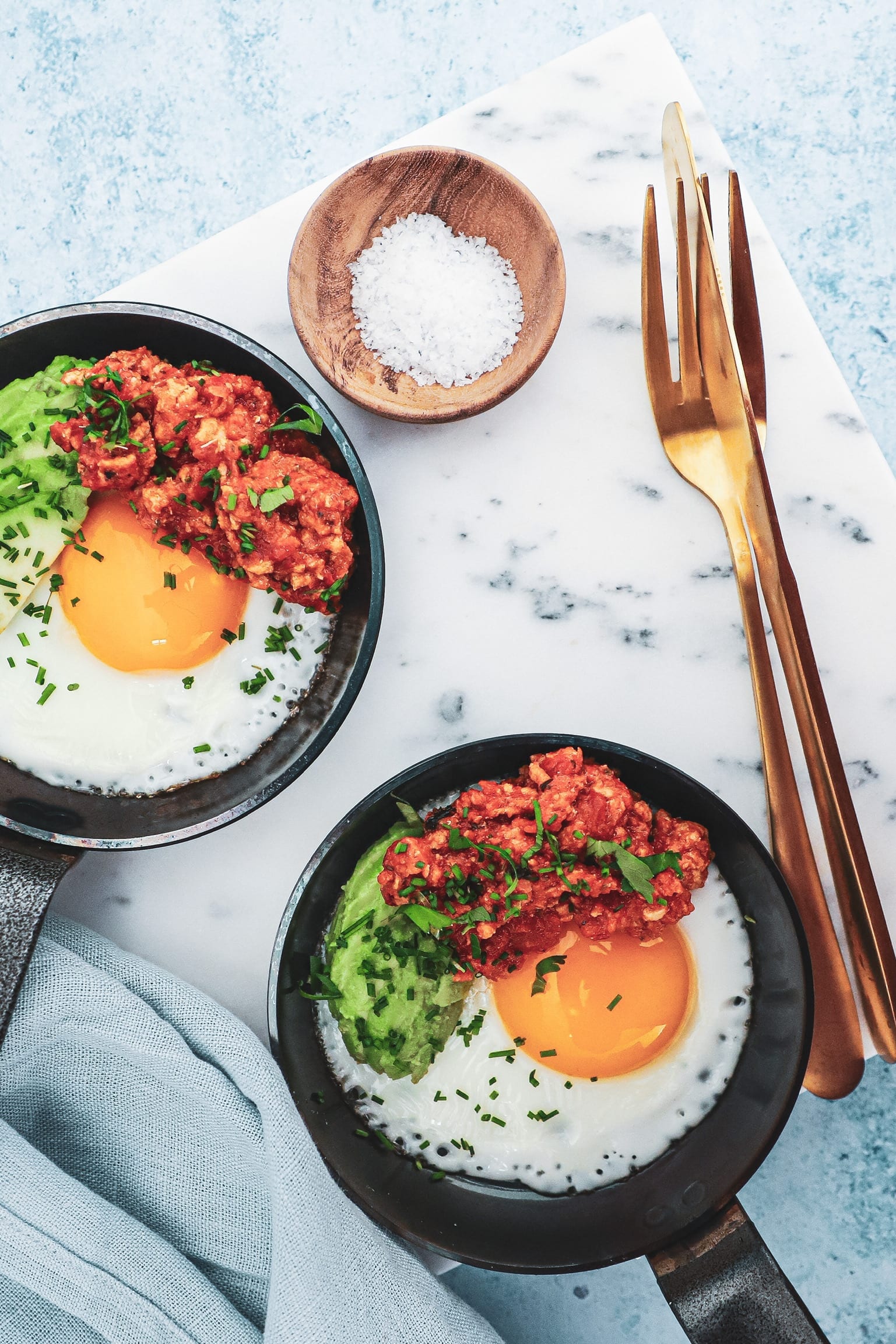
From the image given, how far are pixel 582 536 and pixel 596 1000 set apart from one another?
3.08 ft

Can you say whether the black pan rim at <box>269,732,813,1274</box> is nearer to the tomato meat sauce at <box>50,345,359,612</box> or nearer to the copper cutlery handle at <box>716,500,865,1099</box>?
the copper cutlery handle at <box>716,500,865,1099</box>

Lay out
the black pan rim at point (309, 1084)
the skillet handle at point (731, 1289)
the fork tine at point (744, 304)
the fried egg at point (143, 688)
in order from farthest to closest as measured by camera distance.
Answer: the fried egg at point (143, 688) → the fork tine at point (744, 304) → the black pan rim at point (309, 1084) → the skillet handle at point (731, 1289)

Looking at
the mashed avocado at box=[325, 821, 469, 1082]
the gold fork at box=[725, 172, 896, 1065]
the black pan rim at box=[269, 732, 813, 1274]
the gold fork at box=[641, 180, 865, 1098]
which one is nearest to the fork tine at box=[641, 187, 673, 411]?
the gold fork at box=[641, 180, 865, 1098]

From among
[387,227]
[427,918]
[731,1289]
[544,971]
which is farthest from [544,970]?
[387,227]

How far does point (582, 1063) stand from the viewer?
75.7 inches

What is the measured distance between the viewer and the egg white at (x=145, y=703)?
2.02m

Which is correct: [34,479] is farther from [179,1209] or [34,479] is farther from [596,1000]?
[179,1209]

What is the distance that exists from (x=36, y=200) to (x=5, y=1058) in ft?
7.60

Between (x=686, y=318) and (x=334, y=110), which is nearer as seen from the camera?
(x=686, y=318)

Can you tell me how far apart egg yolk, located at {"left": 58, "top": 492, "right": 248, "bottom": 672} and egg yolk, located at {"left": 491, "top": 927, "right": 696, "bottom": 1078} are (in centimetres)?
93

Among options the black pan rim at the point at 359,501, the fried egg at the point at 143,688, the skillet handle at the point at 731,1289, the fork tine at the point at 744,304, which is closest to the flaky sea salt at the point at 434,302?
the black pan rim at the point at 359,501

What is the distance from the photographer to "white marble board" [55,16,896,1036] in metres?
2.06

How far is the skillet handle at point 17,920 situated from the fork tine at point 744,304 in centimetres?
170

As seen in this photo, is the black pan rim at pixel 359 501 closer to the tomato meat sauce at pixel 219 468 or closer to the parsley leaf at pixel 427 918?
the tomato meat sauce at pixel 219 468
